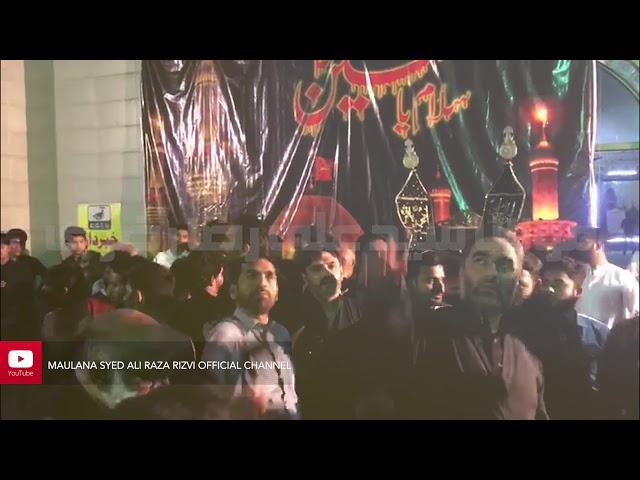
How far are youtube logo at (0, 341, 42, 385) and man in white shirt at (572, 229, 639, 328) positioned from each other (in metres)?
2.50

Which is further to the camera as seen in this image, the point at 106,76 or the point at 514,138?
the point at 106,76

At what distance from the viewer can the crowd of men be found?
2.50 m

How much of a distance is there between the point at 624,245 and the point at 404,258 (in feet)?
3.15

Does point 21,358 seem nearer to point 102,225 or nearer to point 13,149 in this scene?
point 102,225

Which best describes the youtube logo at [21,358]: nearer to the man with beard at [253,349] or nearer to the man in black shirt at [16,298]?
the man in black shirt at [16,298]

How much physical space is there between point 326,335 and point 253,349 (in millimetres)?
343

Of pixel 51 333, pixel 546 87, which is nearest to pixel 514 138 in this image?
pixel 546 87

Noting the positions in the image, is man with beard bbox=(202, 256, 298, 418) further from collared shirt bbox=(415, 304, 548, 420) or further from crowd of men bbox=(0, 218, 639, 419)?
collared shirt bbox=(415, 304, 548, 420)

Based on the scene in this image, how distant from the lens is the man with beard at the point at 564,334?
250cm

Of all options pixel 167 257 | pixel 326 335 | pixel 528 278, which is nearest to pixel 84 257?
pixel 167 257

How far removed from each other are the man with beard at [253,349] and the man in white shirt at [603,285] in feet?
4.48

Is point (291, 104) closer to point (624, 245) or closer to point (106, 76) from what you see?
point (106, 76)

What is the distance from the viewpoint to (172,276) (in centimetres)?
258

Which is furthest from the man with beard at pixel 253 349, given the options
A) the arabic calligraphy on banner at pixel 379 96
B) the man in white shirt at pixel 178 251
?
the arabic calligraphy on banner at pixel 379 96
